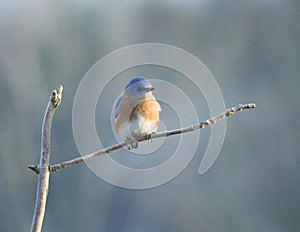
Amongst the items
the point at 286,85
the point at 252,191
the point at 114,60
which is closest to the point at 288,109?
the point at 286,85

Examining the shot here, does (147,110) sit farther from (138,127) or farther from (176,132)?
(176,132)

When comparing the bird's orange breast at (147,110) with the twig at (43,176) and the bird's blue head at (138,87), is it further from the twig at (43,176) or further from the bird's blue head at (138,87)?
the twig at (43,176)

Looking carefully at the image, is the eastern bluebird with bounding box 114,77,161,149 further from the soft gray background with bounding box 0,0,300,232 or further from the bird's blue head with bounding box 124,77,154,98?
the soft gray background with bounding box 0,0,300,232

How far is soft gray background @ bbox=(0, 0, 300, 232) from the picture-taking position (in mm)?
6152

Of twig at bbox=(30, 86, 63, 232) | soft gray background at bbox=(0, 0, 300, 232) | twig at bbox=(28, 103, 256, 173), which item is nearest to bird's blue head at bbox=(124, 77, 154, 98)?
twig at bbox=(28, 103, 256, 173)

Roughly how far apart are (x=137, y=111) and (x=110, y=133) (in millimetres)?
3770

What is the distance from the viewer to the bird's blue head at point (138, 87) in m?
2.01

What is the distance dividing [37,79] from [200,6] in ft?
7.50

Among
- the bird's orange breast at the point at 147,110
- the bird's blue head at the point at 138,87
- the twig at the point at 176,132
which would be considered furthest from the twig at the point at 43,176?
the bird's orange breast at the point at 147,110

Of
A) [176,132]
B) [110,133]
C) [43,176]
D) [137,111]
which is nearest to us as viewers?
[43,176]

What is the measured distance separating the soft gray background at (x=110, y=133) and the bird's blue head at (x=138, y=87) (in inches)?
146

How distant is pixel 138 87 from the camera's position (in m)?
2.04

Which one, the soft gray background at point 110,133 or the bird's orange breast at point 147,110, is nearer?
the bird's orange breast at point 147,110

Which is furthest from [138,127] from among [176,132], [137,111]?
[176,132]
